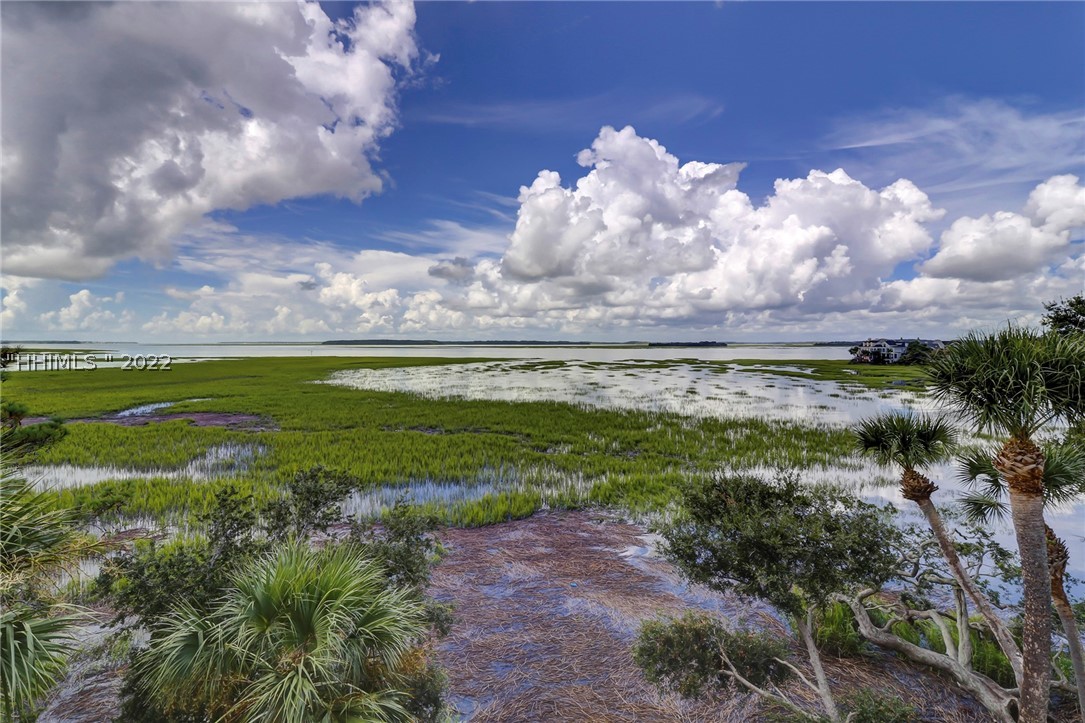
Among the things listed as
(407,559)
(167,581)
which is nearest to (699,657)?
(407,559)

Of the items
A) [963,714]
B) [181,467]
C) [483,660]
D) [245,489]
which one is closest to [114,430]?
[181,467]

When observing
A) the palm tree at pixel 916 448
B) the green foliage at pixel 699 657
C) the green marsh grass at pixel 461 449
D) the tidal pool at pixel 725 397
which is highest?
the palm tree at pixel 916 448

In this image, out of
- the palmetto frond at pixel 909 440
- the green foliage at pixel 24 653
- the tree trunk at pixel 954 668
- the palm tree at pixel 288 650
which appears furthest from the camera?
the palmetto frond at pixel 909 440

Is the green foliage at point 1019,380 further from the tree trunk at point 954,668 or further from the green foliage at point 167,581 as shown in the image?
the green foliage at point 167,581

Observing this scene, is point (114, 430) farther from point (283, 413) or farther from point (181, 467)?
point (181, 467)

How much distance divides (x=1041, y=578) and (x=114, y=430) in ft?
129

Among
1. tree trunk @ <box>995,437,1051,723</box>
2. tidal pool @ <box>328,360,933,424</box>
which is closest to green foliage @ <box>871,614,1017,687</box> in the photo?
tree trunk @ <box>995,437,1051,723</box>

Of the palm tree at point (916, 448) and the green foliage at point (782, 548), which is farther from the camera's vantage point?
the palm tree at point (916, 448)

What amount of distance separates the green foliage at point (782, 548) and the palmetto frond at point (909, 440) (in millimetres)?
1076

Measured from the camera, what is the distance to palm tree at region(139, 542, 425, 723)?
12.8 ft

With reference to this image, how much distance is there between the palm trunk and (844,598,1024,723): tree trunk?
68 cm

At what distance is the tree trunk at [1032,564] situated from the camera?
187 inches

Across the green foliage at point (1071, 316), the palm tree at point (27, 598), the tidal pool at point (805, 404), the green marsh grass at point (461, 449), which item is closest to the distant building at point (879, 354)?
the tidal pool at point (805, 404)

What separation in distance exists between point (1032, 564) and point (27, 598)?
1155 cm
